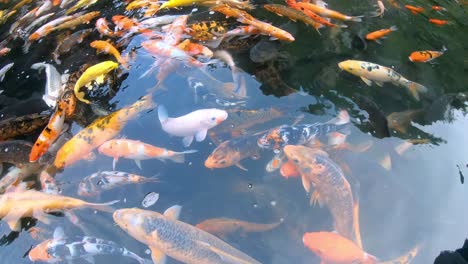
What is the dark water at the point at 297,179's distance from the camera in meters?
2.95

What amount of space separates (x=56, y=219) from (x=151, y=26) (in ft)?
9.30

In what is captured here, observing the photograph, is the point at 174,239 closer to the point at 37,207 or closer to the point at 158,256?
the point at 158,256

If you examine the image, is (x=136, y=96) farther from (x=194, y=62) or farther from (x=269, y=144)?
(x=269, y=144)

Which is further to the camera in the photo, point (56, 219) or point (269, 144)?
point (269, 144)

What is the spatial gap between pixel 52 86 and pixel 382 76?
3.45 meters

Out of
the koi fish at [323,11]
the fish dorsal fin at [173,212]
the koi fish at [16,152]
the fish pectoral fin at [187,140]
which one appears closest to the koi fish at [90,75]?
the koi fish at [16,152]

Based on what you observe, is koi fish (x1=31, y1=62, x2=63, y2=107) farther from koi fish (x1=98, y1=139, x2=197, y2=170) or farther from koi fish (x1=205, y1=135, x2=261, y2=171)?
koi fish (x1=205, y1=135, x2=261, y2=171)

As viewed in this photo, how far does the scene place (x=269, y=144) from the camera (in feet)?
11.1

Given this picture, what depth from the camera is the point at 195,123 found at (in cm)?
352

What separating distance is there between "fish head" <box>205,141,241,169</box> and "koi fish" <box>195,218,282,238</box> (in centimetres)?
50

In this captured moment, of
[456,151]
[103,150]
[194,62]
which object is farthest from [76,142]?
[456,151]

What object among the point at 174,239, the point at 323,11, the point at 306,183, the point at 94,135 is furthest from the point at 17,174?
the point at 323,11

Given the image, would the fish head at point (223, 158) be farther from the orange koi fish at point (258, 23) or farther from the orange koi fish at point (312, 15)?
the orange koi fish at point (312, 15)

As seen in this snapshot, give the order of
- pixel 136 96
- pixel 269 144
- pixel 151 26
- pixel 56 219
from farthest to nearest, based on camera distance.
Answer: pixel 151 26
pixel 136 96
pixel 269 144
pixel 56 219
